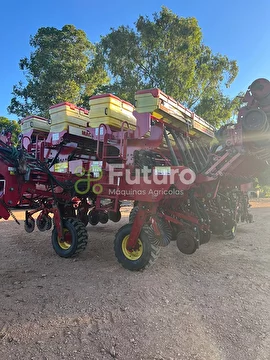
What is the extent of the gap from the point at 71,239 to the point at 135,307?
8.65ft

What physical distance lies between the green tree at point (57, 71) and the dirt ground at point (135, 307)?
14366 mm

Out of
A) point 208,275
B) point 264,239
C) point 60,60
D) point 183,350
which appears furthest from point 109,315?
point 60,60

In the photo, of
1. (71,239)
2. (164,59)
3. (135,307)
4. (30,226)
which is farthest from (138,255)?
(164,59)

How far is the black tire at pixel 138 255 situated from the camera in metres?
4.54

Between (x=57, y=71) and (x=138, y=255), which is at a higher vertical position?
(x=57, y=71)

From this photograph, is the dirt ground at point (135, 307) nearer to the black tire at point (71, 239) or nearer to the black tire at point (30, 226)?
the black tire at point (71, 239)

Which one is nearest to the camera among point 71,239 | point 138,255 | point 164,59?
point 138,255

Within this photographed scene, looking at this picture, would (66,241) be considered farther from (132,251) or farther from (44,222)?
(44,222)

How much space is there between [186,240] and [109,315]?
6.51 ft

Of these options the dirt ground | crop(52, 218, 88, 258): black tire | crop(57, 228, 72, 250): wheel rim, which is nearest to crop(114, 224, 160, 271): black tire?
the dirt ground

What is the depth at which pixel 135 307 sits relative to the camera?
3.37 metres

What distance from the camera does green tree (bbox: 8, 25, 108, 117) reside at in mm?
18031

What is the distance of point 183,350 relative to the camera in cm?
252

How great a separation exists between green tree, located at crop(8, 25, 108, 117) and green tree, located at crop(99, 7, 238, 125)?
2043mm
